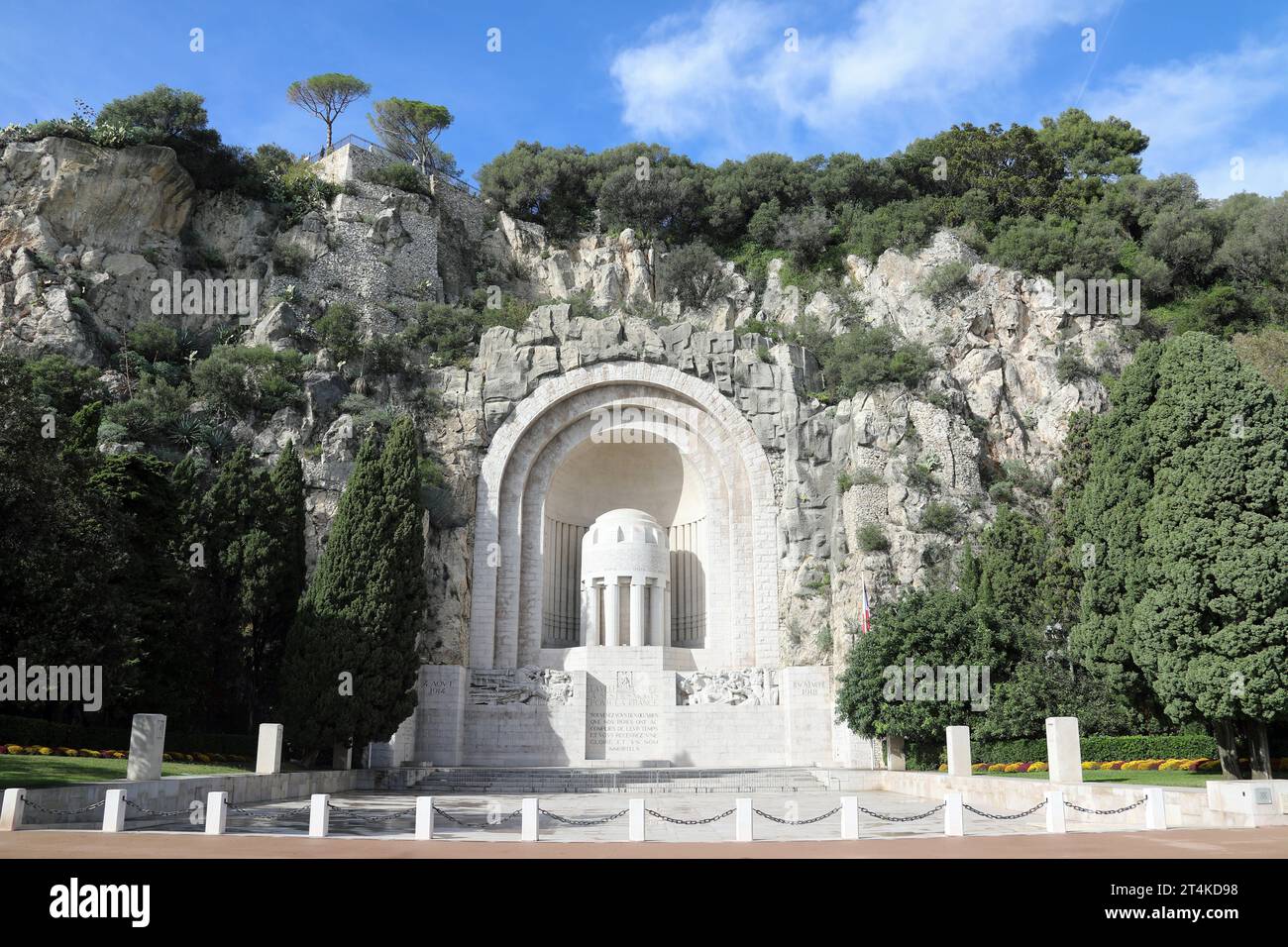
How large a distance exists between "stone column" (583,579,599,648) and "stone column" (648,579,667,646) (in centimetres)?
167

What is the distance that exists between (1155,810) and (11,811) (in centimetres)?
1523

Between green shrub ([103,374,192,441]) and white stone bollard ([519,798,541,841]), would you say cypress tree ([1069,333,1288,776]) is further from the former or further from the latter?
green shrub ([103,374,192,441])

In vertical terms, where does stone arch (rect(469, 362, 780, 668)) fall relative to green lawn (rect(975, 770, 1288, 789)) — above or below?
above

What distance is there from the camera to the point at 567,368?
1273 inches

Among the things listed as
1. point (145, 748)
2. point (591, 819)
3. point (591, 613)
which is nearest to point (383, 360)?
point (591, 613)

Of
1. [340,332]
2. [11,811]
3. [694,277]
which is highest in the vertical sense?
[694,277]

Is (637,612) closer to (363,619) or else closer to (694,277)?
(363,619)

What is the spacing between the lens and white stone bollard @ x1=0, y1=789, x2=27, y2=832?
12.8 m

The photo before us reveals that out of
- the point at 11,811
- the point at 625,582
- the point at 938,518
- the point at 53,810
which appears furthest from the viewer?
the point at 625,582

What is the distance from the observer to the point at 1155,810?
13820mm

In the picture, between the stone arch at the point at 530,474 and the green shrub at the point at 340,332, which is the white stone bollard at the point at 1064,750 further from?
the green shrub at the point at 340,332

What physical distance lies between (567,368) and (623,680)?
10.2 m

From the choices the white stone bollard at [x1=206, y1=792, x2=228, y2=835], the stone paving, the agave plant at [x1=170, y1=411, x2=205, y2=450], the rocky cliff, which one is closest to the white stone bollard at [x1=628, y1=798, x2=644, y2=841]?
the stone paving
